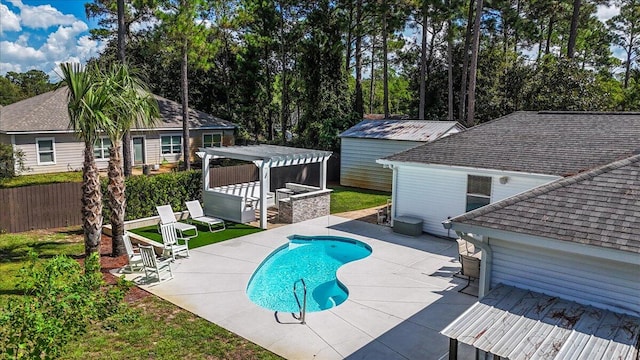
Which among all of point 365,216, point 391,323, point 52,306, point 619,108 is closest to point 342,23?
point 365,216

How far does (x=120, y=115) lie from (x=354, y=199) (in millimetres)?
12386

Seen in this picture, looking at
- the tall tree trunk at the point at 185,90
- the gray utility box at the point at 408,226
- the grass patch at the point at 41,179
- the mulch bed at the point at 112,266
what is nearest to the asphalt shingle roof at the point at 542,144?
the gray utility box at the point at 408,226

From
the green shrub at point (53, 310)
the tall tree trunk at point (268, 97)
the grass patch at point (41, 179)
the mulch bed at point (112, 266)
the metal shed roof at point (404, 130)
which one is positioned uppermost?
the tall tree trunk at point (268, 97)

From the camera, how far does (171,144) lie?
29750mm

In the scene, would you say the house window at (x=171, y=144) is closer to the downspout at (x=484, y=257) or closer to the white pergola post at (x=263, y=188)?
the white pergola post at (x=263, y=188)

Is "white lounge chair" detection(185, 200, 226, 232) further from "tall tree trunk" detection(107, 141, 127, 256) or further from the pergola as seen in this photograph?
"tall tree trunk" detection(107, 141, 127, 256)

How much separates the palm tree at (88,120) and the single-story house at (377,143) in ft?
47.8

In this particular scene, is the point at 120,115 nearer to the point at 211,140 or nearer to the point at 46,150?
the point at 46,150

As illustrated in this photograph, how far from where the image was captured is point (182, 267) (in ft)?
38.2

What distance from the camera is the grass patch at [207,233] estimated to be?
1409 centimetres

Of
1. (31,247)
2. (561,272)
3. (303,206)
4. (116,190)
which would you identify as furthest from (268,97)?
(561,272)

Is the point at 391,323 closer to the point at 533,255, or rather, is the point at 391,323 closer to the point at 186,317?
the point at 533,255

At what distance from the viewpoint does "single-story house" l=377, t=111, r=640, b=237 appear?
12.4 meters

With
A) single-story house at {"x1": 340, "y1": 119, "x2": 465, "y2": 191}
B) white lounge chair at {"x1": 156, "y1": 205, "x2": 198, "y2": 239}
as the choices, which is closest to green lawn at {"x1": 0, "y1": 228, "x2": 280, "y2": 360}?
white lounge chair at {"x1": 156, "y1": 205, "x2": 198, "y2": 239}
